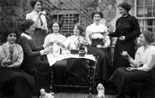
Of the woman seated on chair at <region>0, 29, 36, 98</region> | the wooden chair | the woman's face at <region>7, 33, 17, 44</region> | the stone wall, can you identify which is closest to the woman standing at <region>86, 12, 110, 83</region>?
the wooden chair

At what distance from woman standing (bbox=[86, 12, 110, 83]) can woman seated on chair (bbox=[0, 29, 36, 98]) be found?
1915mm

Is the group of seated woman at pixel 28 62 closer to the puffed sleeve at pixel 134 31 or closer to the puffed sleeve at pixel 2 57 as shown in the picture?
the puffed sleeve at pixel 2 57

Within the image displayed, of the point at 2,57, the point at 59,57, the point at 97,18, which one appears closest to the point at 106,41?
the point at 97,18

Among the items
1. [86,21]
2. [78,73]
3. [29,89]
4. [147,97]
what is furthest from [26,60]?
[86,21]

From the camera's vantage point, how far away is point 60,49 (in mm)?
6809

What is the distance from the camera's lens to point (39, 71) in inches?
245

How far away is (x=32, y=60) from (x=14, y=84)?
36.5 inches

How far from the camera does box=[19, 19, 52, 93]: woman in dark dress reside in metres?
5.98

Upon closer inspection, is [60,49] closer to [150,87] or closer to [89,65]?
[89,65]

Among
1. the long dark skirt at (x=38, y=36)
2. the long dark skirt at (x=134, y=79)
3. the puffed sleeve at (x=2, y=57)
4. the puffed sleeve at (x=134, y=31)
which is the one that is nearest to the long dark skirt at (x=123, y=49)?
the puffed sleeve at (x=134, y=31)

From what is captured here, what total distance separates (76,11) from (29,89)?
5.24 m

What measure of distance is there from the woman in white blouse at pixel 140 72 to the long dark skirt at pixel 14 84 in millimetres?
1720

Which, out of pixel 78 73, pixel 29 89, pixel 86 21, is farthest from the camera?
pixel 86 21

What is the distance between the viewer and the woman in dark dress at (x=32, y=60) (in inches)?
235
